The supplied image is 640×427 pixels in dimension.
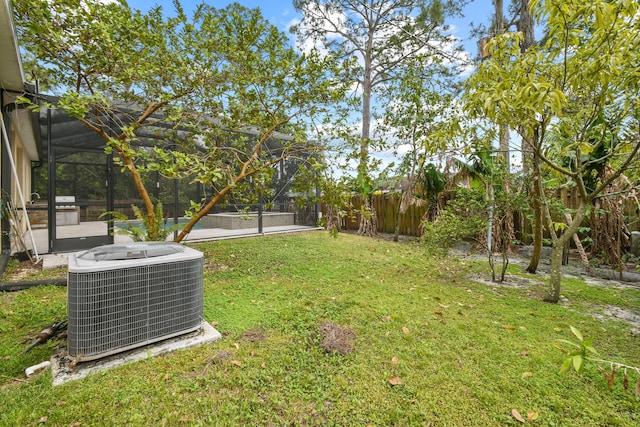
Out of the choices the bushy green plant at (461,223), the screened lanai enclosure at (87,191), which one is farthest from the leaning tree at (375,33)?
the screened lanai enclosure at (87,191)

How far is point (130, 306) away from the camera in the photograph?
7.91ft

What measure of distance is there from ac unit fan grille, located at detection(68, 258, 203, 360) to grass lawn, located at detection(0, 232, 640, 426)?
227 millimetres

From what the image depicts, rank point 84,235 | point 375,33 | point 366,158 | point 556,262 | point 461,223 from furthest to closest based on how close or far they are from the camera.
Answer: point 375,33 → point 84,235 → point 366,158 → point 461,223 → point 556,262

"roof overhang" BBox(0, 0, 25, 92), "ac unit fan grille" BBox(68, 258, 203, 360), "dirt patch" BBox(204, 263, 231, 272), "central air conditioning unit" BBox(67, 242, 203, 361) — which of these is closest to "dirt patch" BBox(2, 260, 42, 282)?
"dirt patch" BBox(204, 263, 231, 272)

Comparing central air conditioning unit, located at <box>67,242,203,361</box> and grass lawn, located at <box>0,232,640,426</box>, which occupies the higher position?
central air conditioning unit, located at <box>67,242,203,361</box>

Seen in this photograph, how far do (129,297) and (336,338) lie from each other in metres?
1.89

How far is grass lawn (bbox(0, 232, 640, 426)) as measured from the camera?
6.33 feet

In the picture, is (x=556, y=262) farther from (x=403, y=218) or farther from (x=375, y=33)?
(x=375, y=33)

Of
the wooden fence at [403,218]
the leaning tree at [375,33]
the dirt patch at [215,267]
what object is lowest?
the dirt patch at [215,267]

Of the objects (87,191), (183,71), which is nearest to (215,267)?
(183,71)

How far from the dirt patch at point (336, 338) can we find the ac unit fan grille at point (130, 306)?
129cm

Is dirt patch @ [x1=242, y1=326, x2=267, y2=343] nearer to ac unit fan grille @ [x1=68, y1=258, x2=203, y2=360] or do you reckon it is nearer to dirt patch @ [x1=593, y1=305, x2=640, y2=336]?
ac unit fan grille @ [x1=68, y1=258, x2=203, y2=360]

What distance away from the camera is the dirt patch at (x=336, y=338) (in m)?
2.71

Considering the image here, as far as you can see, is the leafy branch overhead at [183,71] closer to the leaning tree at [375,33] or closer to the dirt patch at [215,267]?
the dirt patch at [215,267]
